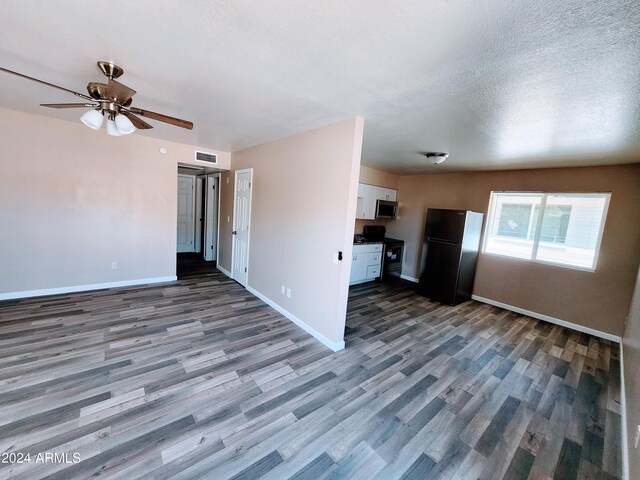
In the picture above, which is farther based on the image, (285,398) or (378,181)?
(378,181)

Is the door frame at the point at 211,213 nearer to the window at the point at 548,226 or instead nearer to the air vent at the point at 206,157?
the air vent at the point at 206,157

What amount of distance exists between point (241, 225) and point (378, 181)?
322 centimetres

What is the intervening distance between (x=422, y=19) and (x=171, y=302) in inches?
167

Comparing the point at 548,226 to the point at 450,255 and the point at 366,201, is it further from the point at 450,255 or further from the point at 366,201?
the point at 366,201

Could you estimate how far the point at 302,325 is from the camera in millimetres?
3342

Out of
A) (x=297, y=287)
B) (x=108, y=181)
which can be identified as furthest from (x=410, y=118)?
(x=108, y=181)

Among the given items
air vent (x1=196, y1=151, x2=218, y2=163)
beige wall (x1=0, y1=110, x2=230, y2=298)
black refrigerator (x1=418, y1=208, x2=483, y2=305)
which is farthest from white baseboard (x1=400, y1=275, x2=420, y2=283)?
beige wall (x1=0, y1=110, x2=230, y2=298)

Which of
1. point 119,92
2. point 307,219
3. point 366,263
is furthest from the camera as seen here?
point 366,263

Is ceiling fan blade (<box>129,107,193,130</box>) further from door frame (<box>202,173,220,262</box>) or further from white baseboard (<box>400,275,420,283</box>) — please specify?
white baseboard (<box>400,275,420,283</box>)

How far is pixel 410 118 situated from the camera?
2.56 m

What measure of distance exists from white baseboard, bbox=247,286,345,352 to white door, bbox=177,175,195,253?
12.6ft

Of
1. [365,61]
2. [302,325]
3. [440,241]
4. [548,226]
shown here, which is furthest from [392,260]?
[365,61]

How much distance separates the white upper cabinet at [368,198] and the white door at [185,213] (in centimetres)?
456

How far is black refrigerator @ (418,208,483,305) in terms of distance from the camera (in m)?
4.50
